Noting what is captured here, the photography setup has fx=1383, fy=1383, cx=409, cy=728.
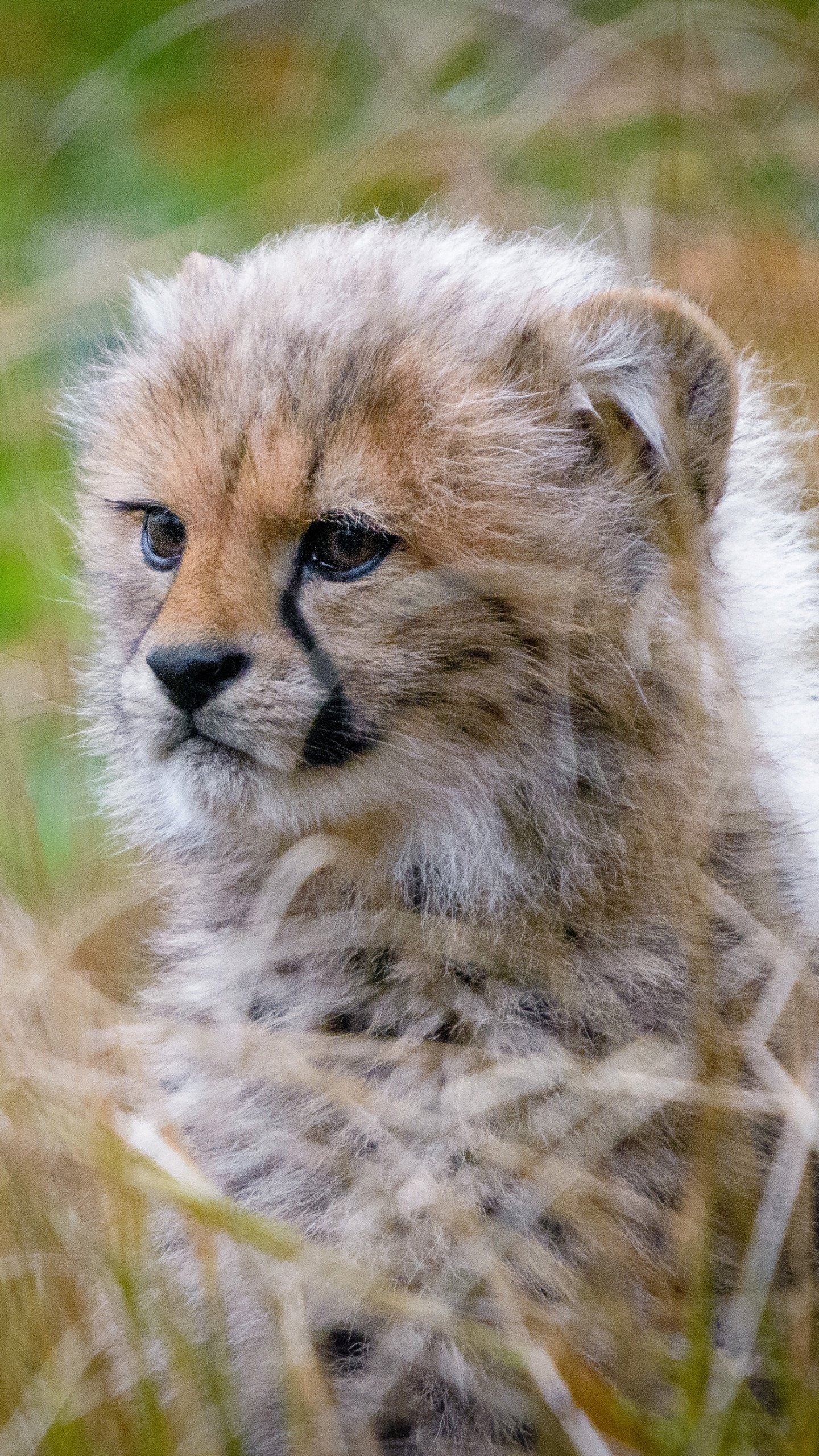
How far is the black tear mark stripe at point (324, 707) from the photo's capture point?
1601 mm

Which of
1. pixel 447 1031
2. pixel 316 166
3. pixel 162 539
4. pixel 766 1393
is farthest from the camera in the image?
pixel 316 166

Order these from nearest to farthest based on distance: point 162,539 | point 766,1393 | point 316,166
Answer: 1. point 766,1393
2. point 162,539
3. point 316,166

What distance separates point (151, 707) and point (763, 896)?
0.81 m

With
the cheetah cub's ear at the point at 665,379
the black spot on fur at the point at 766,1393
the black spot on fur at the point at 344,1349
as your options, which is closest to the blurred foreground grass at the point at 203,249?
the black spot on fur at the point at 766,1393

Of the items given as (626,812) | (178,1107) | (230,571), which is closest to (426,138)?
(230,571)

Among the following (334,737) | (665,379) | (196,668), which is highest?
(665,379)

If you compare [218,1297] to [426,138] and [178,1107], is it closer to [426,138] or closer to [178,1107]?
[178,1107]

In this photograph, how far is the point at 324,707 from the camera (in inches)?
62.9

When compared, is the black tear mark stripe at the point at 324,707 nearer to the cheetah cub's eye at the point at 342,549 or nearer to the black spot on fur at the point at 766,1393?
the cheetah cub's eye at the point at 342,549

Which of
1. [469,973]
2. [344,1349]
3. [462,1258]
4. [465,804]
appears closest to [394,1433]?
[344,1349]

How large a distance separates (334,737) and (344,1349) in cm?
73

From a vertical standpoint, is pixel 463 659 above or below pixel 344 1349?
above

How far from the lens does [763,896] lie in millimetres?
1769

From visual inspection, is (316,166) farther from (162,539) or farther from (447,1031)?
(447,1031)
